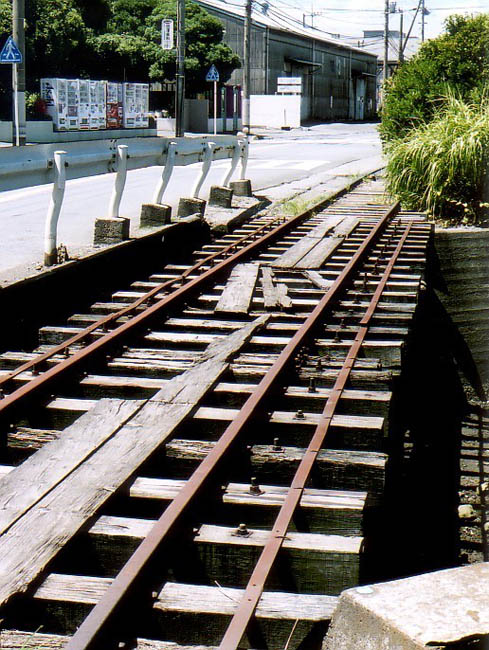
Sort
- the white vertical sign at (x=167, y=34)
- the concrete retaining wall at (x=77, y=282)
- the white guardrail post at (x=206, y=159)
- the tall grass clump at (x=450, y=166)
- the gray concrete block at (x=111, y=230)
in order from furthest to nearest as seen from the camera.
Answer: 1. the white vertical sign at (x=167, y=34)
2. the tall grass clump at (x=450, y=166)
3. the white guardrail post at (x=206, y=159)
4. the gray concrete block at (x=111, y=230)
5. the concrete retaining wall at (x=77, y=282)

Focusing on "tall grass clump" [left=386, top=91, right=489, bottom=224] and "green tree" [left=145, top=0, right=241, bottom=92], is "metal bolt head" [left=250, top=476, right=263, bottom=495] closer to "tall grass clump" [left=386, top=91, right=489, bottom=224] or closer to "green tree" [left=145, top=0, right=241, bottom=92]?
"tall grass clump" [left=386, top=91, right=489, bottom=224]

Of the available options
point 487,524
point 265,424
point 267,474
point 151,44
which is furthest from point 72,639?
point 151,44

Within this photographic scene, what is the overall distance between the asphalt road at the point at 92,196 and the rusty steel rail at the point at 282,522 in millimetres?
3777

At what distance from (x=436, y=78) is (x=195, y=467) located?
1407cm

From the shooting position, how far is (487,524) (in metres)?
7.39

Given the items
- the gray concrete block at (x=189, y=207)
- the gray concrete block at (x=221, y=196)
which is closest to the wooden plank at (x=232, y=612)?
the gray concrete block at (x=189, y=207)

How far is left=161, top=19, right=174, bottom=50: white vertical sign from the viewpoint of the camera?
45.2 metres

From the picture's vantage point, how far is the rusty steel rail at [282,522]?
3.12m

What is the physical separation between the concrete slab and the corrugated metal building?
200 ft

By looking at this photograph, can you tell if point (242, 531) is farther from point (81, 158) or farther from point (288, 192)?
point (288, 192)

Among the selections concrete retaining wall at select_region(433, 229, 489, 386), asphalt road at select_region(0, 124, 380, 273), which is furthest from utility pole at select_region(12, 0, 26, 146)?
concrete retaining wall at select_region(433, 229, 489, 386)

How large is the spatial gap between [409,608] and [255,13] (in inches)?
2628

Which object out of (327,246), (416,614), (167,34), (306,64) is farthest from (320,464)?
(306,64)

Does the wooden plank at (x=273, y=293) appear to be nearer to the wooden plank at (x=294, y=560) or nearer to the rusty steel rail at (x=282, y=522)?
the rusty steel rail at (x=282, y=522)
